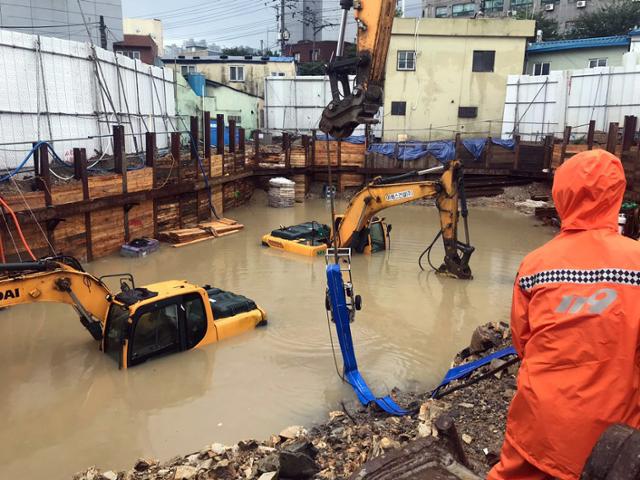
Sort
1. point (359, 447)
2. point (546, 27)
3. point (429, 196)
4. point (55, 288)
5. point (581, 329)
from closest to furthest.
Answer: point (581, 329)
point (359, 447)
point (55, 288)
point (429, 196)
point (546, 27)

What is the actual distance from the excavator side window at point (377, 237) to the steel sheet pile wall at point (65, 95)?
8264mm

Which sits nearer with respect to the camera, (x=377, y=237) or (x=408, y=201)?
(x=408, y=201)

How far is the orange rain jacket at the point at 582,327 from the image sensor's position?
2.29 meters

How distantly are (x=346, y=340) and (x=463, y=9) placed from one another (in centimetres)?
5228

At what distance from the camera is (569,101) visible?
24.9 meters

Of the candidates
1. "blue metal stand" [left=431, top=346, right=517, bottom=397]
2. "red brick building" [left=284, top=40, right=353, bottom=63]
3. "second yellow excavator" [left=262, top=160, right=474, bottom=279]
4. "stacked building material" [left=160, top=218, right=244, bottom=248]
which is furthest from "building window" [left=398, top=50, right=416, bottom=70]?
"blue metal stand" [left=431, top=346, right=517, bottom=397]

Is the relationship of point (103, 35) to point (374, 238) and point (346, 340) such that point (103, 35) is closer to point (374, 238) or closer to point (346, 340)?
point (374, 238)

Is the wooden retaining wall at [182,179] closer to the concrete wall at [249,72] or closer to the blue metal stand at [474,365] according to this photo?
the blue metal stand at [474,365]

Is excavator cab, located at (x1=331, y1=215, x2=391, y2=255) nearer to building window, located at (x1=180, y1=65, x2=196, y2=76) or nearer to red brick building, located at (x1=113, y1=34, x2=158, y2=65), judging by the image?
red brick building, located at (x1=113, y1=34, x2=158, y2=65)

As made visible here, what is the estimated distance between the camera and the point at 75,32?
25.8 m

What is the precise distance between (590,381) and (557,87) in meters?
26.0

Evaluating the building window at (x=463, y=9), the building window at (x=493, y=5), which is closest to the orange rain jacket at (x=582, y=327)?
the building window at (x=493, y=5)

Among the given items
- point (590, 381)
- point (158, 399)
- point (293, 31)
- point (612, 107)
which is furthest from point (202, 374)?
point (293, 31)

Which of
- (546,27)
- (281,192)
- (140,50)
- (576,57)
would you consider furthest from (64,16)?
(546,27)
